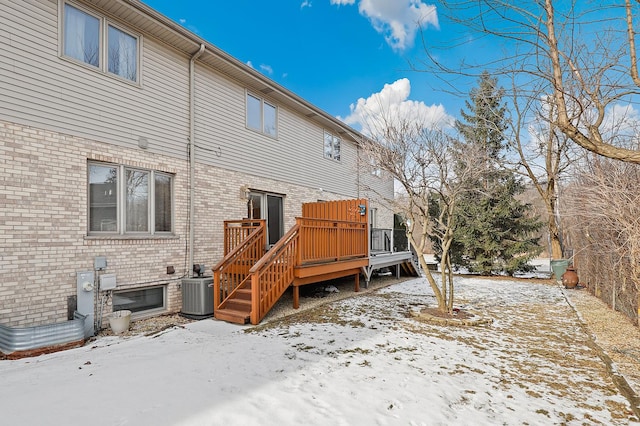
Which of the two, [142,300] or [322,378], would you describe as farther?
[142,300]

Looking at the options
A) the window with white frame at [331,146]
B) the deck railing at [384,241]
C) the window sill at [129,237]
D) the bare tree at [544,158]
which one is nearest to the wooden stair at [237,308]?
the window sill at [129,237]

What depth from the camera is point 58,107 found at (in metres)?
5.59

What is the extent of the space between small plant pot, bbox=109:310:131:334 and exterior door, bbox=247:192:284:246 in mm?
4297

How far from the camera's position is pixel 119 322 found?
18.9 feet

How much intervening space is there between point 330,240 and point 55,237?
545cm

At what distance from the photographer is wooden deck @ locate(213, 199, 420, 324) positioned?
661 cm

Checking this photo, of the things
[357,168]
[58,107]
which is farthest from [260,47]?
[58,107]

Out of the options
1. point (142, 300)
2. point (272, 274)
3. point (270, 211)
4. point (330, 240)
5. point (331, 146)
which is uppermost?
point (331, 146)

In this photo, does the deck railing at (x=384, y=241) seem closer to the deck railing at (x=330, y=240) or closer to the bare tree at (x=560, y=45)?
the deck railing at (x=330, y=240)

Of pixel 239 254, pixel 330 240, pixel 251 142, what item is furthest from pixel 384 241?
pixel 239 254

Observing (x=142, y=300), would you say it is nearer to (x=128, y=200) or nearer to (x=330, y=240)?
(x=128, y=200)

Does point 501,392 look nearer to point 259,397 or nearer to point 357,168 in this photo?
A: point 259,397

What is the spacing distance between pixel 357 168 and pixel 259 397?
11.4 m

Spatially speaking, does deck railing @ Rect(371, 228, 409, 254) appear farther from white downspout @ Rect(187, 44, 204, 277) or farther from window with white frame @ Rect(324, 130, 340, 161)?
white downspout @ Rect(187, 44, 204, 277)
